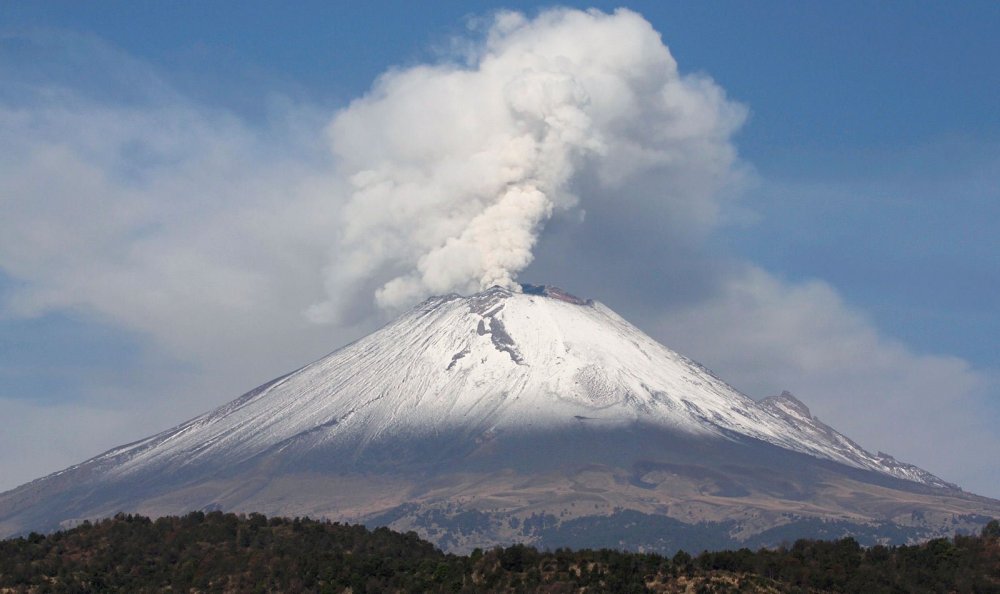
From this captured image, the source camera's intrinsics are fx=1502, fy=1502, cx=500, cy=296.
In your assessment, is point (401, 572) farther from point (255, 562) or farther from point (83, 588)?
point (83, 588)

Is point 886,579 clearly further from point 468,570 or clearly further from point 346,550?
point 346,550

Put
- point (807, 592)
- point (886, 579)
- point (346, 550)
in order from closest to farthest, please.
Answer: point (807, 592), point (886, 579), point (346, 550)

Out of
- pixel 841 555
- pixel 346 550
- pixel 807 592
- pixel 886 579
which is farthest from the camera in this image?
pixel 346 550

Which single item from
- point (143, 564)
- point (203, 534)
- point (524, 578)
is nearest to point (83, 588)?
point (143, 564)

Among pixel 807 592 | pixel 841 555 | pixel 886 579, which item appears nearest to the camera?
pixel 807 592

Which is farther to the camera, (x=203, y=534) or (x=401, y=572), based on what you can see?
(x=203, y=534)

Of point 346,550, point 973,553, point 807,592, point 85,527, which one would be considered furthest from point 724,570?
point 85,527
